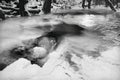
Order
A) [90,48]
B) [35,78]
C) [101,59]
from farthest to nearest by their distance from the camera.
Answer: [90,48] < [101,59] < [35,78]

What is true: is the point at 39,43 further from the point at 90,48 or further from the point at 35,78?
the point at 35,78

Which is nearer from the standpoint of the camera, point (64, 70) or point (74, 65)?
point (64, 70)

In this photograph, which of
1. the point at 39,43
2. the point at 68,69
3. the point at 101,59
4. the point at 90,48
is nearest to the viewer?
the point at 68,69

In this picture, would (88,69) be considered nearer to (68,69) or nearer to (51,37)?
(68,69)

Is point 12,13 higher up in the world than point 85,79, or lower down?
higher up

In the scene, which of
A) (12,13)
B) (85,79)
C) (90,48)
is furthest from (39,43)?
(12,13)

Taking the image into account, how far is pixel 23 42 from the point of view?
495cm

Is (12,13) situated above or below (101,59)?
above

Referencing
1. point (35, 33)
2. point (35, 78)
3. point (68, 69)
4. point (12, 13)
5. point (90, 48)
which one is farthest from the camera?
point (12, 13)

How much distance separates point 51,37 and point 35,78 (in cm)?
283

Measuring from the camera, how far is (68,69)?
326cm

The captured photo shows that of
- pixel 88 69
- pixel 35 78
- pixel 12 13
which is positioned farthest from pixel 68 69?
pixel 12 13

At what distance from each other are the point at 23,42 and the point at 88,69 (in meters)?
2.59

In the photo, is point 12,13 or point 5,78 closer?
point 5,78
